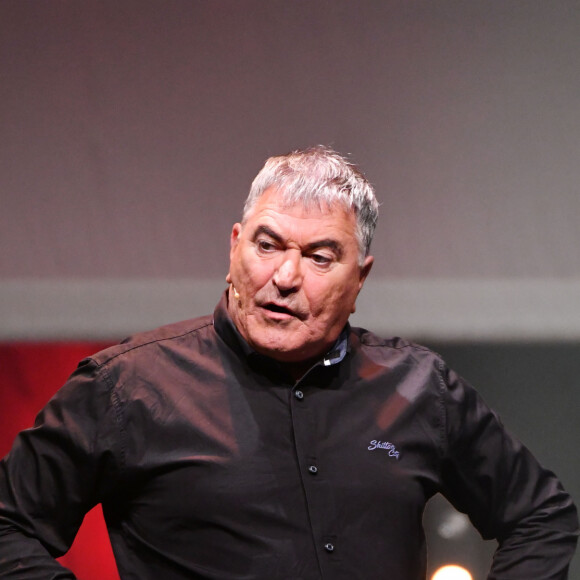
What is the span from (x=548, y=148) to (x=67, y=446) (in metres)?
1.80

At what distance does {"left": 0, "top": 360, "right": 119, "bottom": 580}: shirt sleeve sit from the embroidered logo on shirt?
50 centimetres

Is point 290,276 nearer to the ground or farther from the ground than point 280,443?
farther from the ground

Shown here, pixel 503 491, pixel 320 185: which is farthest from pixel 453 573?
pixel 320 185

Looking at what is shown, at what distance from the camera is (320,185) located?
174cm

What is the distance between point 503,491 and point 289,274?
2.33 feet

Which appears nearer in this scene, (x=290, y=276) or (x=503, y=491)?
(x=290, y=276)

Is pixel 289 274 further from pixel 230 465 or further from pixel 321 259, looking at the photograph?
pixel 230 465

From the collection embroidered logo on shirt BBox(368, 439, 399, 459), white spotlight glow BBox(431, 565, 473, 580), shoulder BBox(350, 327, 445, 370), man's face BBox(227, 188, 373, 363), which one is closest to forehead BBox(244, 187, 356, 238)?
man's face BBox(227, 188, 373, 363)

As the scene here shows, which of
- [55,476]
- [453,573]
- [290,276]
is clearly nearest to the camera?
[55,476]

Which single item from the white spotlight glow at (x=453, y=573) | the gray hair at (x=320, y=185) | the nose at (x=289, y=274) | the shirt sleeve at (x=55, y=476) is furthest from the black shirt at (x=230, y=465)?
the white spotlight glow at (x=453, y=573)

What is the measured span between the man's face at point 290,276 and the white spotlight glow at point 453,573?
1.29 metres

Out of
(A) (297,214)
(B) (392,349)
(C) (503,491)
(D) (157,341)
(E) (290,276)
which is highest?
(A) (297,214)

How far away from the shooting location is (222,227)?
2.59m

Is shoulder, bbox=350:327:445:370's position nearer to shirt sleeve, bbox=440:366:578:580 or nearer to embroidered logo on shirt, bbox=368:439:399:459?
shirt sleeve, bbox=440:366:578:580
